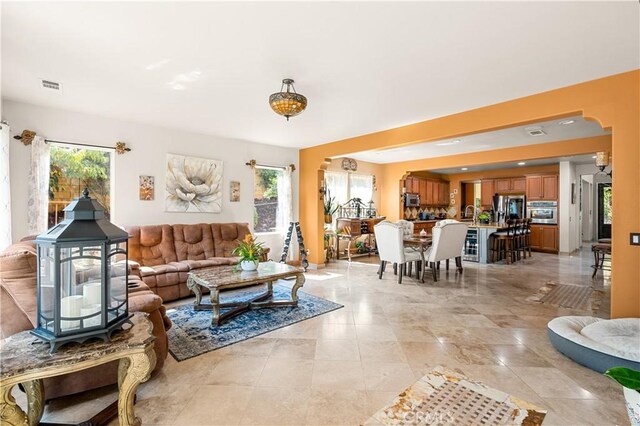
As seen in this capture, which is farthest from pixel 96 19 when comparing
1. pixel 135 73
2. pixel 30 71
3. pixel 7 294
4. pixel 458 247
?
pixel 458 247

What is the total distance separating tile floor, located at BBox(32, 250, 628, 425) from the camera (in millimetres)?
1896

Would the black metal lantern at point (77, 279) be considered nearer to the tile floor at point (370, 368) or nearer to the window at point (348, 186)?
the tile floor at point (370, 368)

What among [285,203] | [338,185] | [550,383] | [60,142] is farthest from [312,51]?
[338,185]

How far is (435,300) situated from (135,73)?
455 centimetres

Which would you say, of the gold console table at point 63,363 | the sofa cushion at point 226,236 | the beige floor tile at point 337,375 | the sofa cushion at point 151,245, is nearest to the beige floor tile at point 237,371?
the beige floor tile at point 337,375

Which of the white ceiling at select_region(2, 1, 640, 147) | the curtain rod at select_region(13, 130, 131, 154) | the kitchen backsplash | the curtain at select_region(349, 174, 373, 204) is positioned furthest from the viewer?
the kitchen backsplash

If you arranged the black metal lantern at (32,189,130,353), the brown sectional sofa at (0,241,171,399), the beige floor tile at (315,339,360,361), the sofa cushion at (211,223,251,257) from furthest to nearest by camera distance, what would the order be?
the sofa cushion at (211,223,251,257) → the beige floor tile at (315,339,360,361) → the brown sectional sofa at (0,241,171,399) → the black metal lantern at (32,189,130,353)

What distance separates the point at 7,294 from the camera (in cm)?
186

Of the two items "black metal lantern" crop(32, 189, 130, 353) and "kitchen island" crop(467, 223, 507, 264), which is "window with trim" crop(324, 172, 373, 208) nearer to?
"kitchen island" crop(467, 223, 507, 264)

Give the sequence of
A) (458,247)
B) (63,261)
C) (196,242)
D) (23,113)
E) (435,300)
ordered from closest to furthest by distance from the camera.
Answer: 1. (63,261)
2. (23,113)
3. (435,300)
4. (196,242)
5. (458,247)

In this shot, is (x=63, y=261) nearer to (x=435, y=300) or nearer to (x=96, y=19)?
(x=96, y=19)

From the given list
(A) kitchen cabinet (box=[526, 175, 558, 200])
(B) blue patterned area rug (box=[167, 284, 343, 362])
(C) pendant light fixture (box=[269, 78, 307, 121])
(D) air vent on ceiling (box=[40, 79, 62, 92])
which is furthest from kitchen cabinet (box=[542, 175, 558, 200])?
(D) air vent on ceiling (box=[40, 79, 62, 92])

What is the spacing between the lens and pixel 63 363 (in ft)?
4.66

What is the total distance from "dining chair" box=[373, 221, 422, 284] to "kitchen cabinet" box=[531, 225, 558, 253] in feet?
18.5
